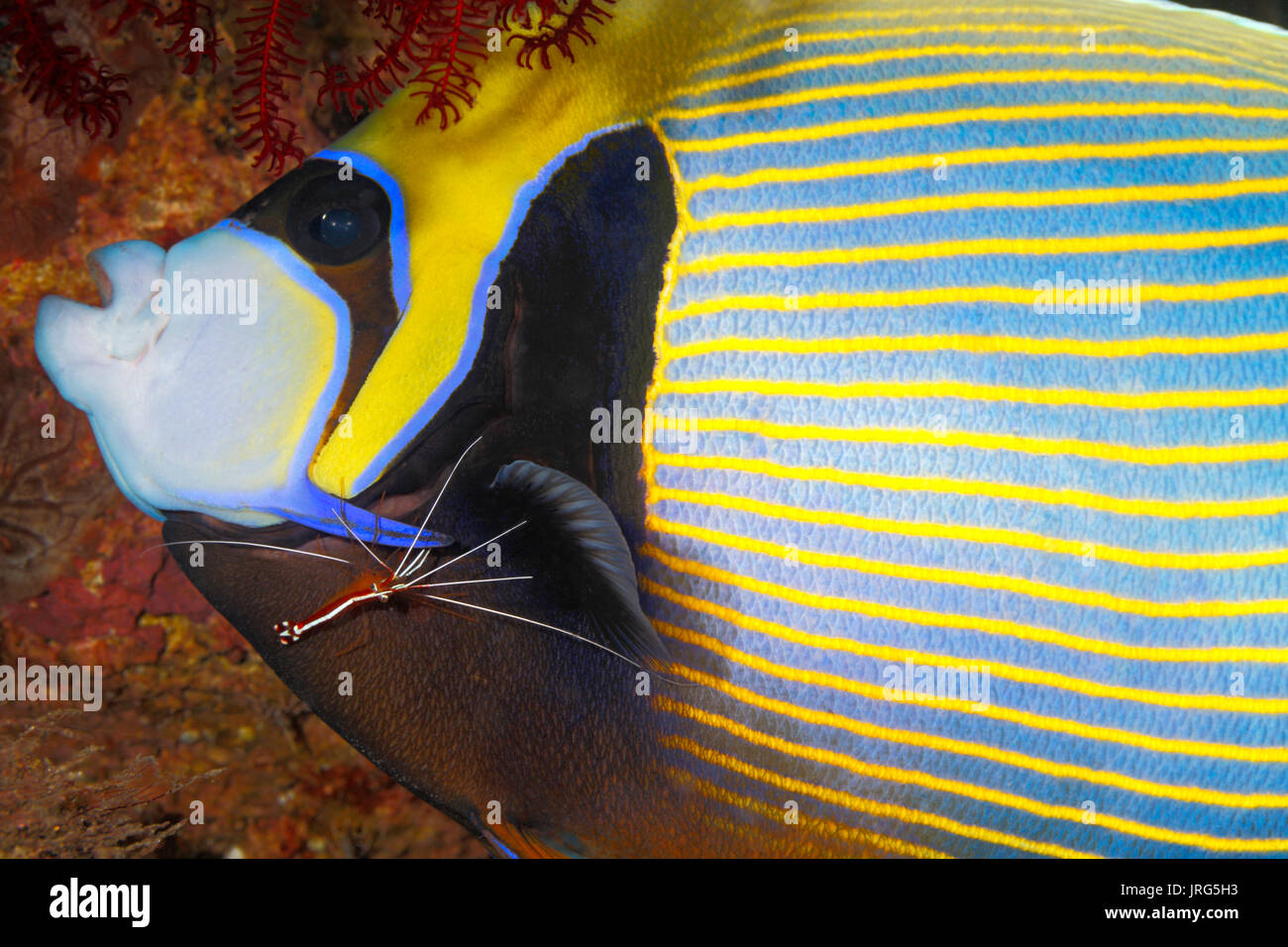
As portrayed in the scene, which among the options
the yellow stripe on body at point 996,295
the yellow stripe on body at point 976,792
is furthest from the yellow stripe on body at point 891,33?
the yellow stripe on body at point 976,792

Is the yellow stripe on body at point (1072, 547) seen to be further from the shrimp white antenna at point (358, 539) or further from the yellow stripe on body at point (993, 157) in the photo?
the shrimp white antenna at point (358, 539)

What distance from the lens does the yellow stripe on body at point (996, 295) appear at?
3.02 ft

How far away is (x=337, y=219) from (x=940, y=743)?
111 cm

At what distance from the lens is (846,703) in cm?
100

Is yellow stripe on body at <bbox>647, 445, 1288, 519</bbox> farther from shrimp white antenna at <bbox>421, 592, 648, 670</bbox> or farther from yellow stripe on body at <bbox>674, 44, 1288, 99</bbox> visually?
yellow stripe on body at <bbox>674, 44, 1288, 99</bbox>

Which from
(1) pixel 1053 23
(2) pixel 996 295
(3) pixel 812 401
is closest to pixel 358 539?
(3) pixel 812 401

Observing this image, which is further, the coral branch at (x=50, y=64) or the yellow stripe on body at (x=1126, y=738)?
the coral branch at (x=50, y=64)

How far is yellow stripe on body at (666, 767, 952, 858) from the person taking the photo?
1075 millimetres

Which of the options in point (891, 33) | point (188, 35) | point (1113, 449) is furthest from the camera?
point (188, 35)

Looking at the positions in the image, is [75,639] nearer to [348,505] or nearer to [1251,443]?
[348,505]

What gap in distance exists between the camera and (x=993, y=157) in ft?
3.13

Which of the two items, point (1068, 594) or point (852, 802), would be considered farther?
point (852, 802)

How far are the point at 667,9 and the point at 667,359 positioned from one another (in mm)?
528

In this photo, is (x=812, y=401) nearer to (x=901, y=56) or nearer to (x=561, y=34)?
(x=901, y=56)
